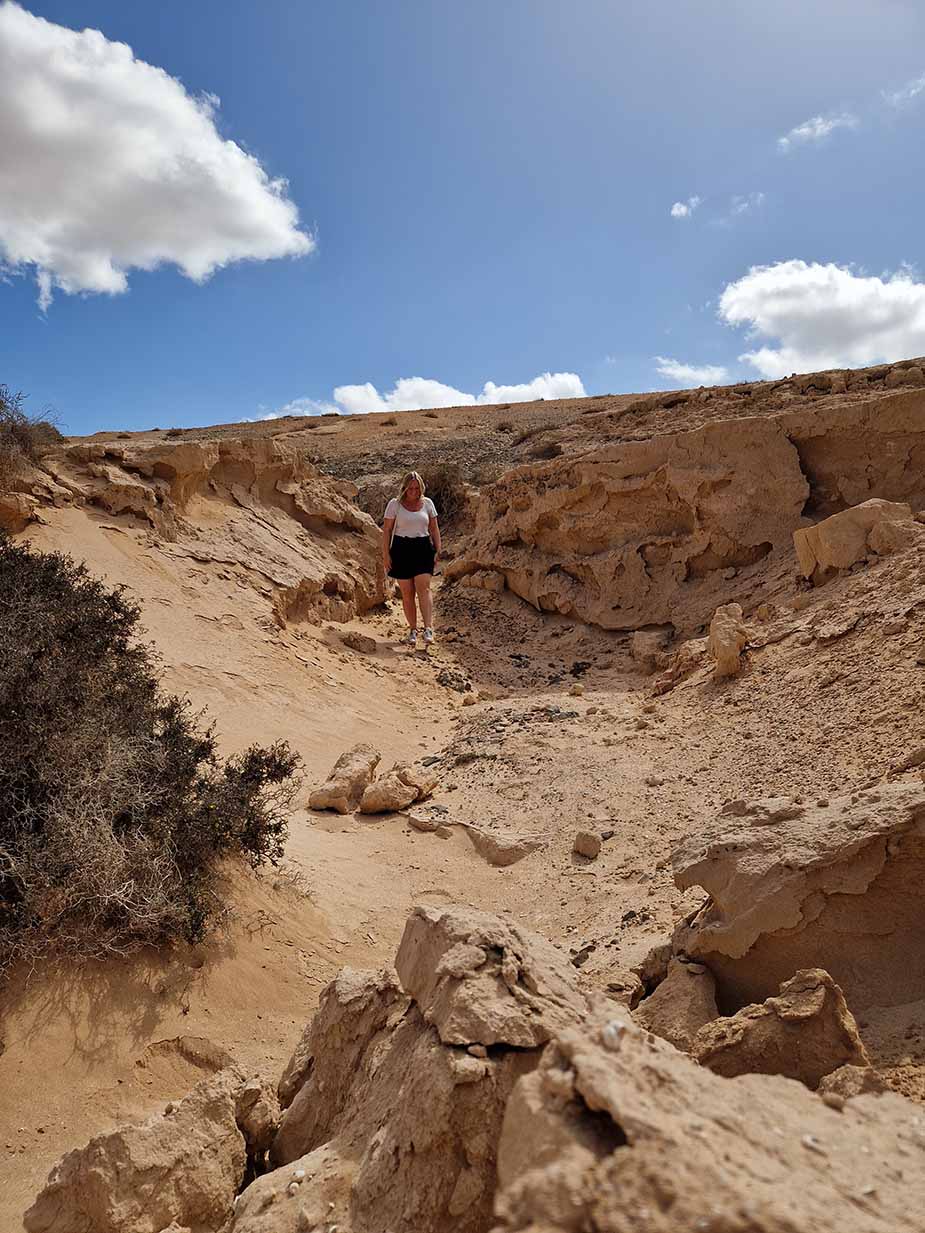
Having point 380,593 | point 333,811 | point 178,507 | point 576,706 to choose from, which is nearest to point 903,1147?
point 333,811

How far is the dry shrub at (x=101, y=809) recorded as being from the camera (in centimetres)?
274

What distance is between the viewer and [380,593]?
10.2m

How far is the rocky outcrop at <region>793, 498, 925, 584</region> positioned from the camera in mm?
6305

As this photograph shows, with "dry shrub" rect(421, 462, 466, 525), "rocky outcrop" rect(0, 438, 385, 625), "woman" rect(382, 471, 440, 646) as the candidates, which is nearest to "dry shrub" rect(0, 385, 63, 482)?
"rocky outcrop" rect(0, 438, 385, 625)

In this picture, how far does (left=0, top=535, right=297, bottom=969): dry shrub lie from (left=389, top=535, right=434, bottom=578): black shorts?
434cm

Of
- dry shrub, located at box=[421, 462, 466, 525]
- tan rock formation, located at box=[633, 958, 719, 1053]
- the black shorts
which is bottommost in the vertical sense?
tan rock formation, located at box=[633, 958, 719, 1053]

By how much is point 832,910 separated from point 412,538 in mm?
6468

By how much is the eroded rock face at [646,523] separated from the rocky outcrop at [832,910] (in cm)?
603

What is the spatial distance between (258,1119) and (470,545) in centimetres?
939

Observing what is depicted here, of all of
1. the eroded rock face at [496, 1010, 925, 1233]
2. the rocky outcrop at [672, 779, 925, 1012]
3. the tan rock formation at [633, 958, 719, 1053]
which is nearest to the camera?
the eroded rock face at [496, 1010, 925, 1233]

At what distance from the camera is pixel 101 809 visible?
3008 millimetres

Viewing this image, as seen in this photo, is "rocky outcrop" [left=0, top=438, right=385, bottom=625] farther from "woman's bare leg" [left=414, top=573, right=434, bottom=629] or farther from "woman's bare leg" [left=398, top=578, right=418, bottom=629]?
"woman's bare leg" [left=414, top=573, right=434, bottom=629]

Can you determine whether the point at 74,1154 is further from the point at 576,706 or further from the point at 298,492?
the point at 298,492

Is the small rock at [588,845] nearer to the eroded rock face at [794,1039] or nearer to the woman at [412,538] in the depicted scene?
the eroded rock face at [794,1039]
